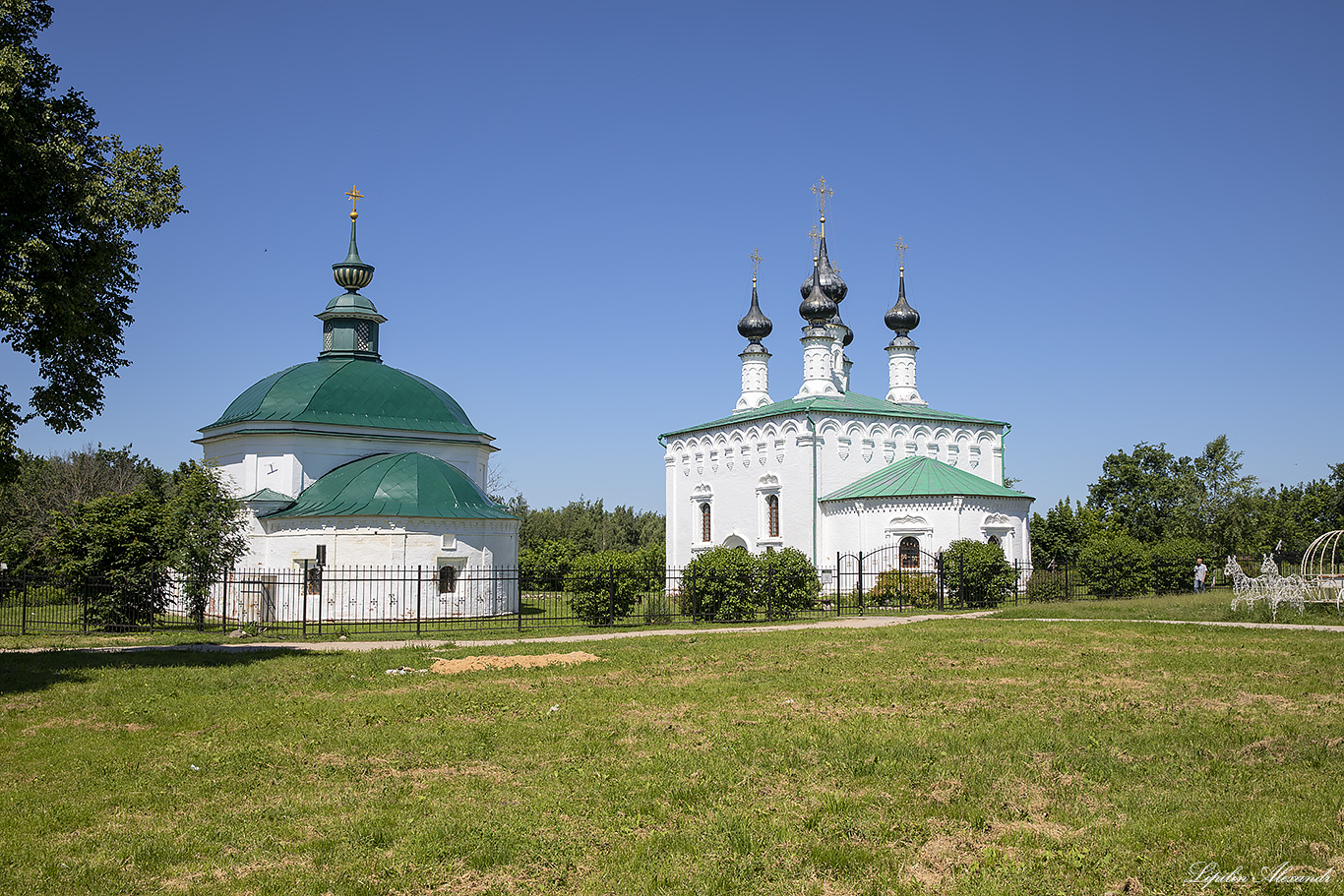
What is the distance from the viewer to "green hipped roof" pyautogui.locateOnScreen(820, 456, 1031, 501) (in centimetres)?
3045

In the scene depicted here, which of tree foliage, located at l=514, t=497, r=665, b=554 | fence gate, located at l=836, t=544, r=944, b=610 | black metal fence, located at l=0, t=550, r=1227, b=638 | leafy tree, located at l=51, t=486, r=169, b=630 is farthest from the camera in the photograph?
tree foliage, located at l=514, t=497, r=665, b=554

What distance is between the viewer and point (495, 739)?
8844 millimetres

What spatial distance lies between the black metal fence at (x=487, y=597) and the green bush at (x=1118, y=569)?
0.16 ft

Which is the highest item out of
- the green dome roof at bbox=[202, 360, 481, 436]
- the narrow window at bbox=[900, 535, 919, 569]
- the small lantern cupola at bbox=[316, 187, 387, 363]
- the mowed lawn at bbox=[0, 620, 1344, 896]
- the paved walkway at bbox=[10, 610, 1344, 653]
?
the small lantern cupola at bbox=[316, 187, 387, 363]

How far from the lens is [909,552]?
30797 mm

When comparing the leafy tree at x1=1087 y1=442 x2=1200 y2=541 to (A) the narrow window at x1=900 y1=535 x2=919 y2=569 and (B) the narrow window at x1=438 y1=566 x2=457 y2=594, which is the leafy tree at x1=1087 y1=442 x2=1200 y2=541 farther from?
(B) the narrow window at x1=438 y1=566 x2=457 y2=594

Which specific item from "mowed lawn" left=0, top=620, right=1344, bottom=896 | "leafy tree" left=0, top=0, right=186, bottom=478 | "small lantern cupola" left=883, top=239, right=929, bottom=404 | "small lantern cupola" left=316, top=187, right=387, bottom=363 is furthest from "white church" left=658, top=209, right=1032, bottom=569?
"leafy tree" left=0, top=0, right=186, bottom=478

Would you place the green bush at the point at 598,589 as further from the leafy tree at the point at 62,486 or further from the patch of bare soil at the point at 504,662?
the leafy tree at the point at 62,486

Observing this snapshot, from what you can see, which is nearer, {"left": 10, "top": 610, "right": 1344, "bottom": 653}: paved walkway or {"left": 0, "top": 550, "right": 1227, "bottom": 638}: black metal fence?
{"left": 10, "top": 610, "right": 1344, "bottom": 653}: paved walkway

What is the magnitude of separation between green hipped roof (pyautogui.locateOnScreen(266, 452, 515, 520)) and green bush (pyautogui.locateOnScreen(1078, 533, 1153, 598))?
1646 centimetres

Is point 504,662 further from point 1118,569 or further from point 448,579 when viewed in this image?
point 1118,569

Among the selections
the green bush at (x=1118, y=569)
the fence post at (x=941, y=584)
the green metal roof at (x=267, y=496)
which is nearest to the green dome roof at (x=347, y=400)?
the green metal roof at (x=267, y=496)

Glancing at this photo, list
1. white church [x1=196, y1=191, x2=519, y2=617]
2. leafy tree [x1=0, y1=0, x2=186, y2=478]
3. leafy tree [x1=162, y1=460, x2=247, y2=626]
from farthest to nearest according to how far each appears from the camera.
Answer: white church [x1=196, y1=191, x2=519, y2=617] < leafy tree [x1=162, y1=460, x2=247, y2=626] < leafy tree [x1=0, y1=0, x2=186, y2=478]

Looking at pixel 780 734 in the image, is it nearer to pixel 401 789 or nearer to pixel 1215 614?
pixel 401 789
